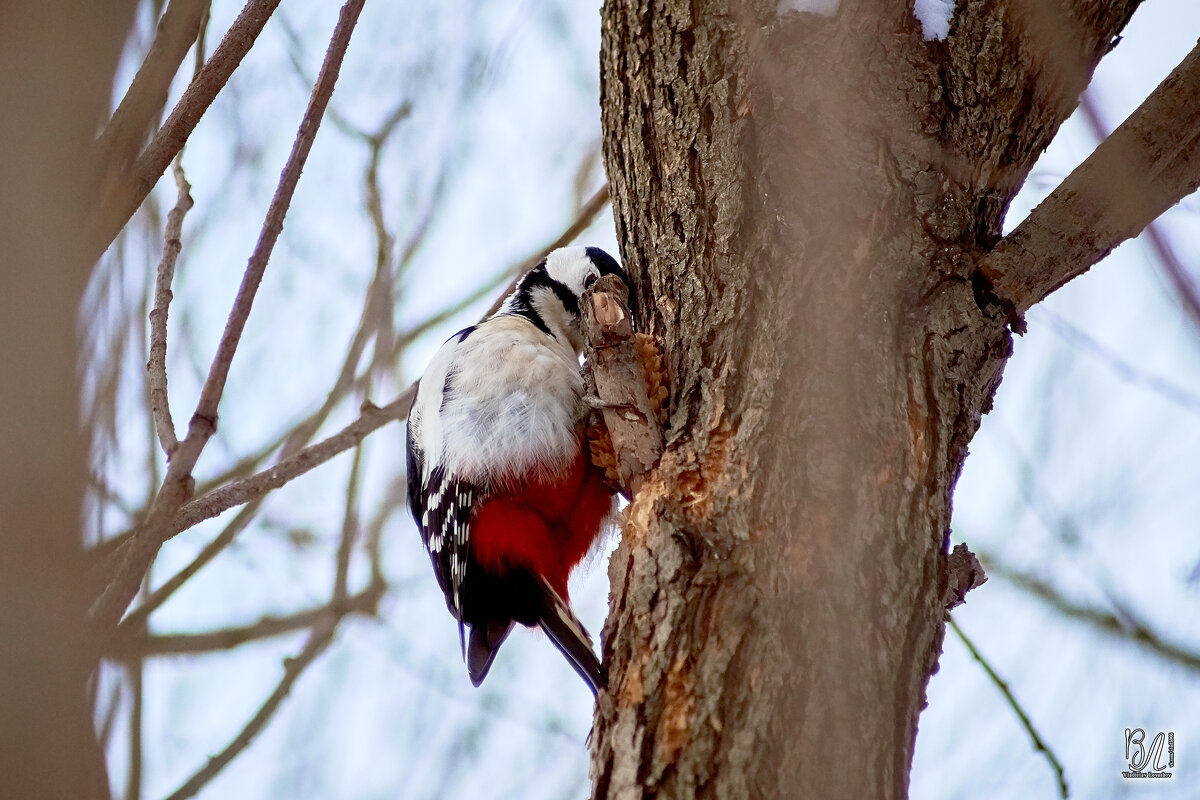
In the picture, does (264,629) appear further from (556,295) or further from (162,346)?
(162,346)

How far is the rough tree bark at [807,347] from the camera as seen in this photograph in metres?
1.50

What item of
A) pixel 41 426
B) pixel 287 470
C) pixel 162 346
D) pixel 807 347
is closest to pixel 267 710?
pixel 287 470

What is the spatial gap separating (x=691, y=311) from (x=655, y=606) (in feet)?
1.99

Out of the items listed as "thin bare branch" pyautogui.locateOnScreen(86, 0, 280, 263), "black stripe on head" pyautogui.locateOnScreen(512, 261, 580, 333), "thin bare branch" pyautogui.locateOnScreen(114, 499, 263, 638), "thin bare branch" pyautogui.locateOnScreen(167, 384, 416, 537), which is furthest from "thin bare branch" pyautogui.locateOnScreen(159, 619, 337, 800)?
"thin bare branch" pyautogui.locateOnScreen(86, 0, 280, 263)

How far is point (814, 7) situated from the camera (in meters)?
1.96

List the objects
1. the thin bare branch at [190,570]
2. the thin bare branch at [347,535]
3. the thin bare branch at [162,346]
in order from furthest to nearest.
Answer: the thin bare branch at [347,535] → the thin bare branch at [190,570] → the thin bare branch at [162,346]

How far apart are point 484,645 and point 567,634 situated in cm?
38

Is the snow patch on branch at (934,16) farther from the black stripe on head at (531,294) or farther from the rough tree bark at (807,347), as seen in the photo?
the black stripe on head at (531,294)

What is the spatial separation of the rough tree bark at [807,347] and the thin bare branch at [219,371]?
0.65 meters

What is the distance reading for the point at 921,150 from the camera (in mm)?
1878

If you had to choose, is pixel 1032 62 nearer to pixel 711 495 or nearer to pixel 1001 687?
pixel 711 495

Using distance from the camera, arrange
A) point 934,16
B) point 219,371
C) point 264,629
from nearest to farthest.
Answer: point 219,371, point 934,16, point 264,629

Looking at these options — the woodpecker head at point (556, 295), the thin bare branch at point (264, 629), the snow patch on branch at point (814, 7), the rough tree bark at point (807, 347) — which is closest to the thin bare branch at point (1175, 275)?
the rough tree bark at point (807, 347)

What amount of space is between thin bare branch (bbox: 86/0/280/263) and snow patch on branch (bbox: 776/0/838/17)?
3.20 feet
